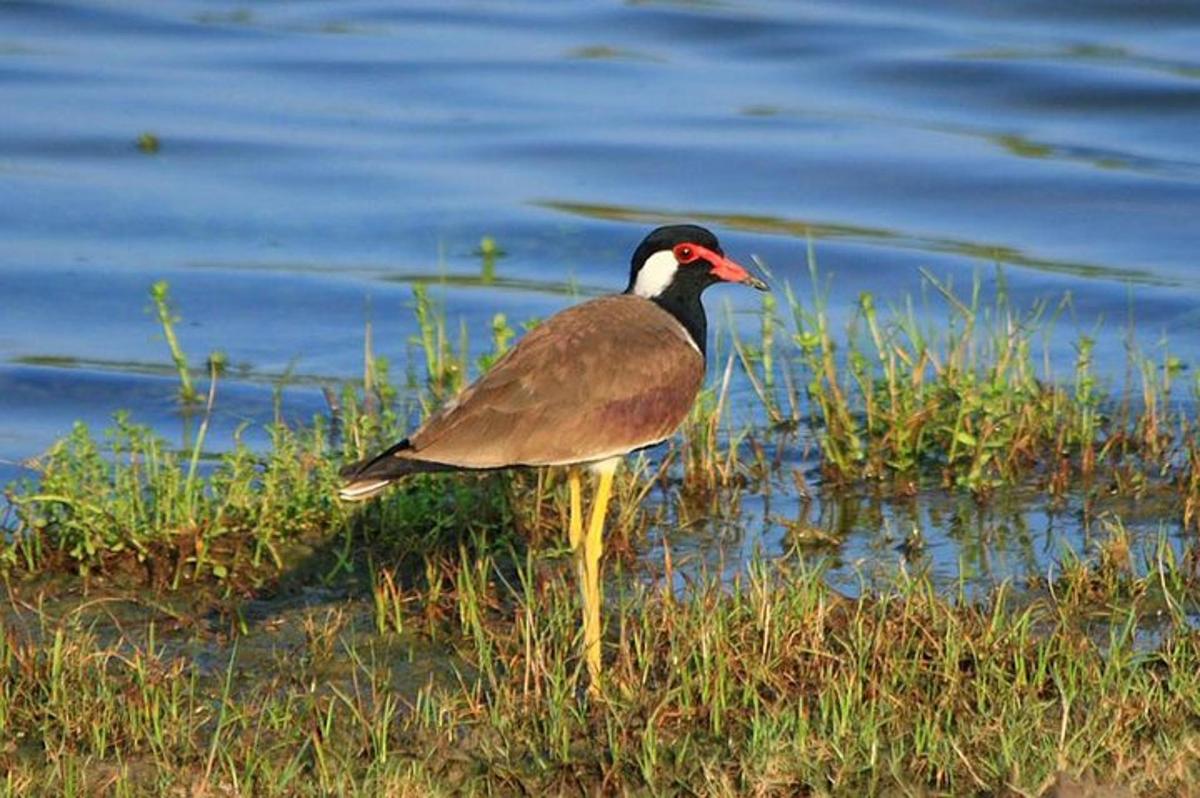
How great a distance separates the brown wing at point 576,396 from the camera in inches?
275

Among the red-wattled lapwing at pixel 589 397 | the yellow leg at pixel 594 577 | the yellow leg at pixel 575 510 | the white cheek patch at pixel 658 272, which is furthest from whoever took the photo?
the white cheek patch at pixel 658 272

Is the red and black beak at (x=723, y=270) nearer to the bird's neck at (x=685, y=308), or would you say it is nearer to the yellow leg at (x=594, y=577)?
the bird's neck at (x=685, y=308)

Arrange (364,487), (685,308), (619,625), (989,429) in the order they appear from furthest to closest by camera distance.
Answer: (989,429), (685,308), (619,625), (364,487)

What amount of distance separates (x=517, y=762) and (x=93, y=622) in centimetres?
182

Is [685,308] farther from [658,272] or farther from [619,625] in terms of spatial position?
[619,625]

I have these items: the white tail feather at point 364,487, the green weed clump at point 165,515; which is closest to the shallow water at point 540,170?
the green weed clump at point 165,515

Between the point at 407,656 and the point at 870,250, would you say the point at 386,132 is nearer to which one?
the point at 870,250

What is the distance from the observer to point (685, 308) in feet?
25.5

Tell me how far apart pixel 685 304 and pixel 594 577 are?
3.91ft

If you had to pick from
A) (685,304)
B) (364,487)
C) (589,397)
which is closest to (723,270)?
(685,304)

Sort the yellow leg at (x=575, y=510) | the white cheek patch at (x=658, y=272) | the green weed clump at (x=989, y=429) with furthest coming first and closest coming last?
the green weed clump at (x=989, y=429)
the white cheek patch at (x=658, y=272)
the yellow leg at (x=575, y=510)

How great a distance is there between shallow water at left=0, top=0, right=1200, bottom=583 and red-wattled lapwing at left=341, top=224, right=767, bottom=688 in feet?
A: 2.90

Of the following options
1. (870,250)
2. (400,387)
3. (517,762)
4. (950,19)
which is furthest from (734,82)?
(517,762)

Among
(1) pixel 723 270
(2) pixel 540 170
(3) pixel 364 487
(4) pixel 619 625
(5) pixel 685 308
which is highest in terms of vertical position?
(1) pixel 723 270
